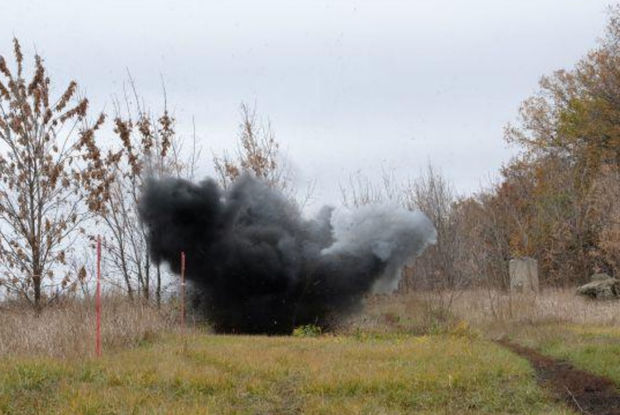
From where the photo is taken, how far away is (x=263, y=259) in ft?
76.3

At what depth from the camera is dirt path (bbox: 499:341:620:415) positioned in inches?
397

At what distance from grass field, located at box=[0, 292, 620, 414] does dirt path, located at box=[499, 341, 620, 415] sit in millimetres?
305

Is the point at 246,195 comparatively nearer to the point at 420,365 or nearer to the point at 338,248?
the point at 338,248

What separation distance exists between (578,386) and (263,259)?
1295 cm

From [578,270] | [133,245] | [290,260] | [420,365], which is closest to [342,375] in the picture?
[420,365]

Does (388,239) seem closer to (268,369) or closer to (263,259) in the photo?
(263,259)

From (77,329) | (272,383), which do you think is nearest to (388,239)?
(77,329)

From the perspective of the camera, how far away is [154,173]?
2689cm

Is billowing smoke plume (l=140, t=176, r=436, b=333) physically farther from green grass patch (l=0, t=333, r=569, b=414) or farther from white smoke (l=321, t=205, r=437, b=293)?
green grass patch (l=0, t=333, r=569, b=414)

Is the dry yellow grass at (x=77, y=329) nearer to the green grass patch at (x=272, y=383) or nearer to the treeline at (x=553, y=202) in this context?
the green grass patch at (x=272, y=383)

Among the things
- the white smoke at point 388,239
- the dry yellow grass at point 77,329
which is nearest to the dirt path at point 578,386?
the dry yellow grass at point 77,329

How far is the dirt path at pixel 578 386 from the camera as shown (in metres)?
10.1

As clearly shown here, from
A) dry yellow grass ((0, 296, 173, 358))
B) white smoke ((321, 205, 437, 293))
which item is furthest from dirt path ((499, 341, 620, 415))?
white smoke ((321, 205, 437, 293))

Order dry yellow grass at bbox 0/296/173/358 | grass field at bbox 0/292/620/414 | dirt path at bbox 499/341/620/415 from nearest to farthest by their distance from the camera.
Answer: grass field at bbox 0/292/620/414 → dirt path at bbox 499/341/620/415 → dry yellow grass at bbox 0/296/173/358
